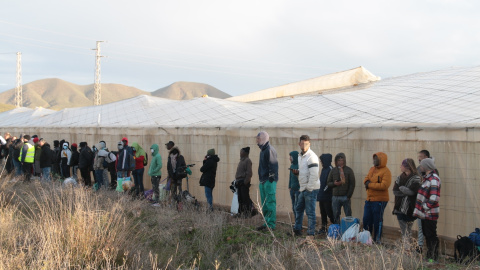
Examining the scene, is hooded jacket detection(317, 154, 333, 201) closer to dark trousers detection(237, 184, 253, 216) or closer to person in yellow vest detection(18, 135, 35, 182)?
dark trousers detection(237, 184, 253, 216)

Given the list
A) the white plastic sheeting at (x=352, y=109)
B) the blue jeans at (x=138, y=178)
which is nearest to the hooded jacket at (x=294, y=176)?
the white plastic sheeting at (x=352, y=109)

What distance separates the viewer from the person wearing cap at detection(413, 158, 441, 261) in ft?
21.9

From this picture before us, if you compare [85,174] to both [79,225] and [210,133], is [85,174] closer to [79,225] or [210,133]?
[210,133]

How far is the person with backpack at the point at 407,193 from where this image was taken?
710 centimetres

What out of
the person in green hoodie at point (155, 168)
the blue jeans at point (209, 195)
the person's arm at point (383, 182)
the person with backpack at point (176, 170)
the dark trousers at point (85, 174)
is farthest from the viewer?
the dark trousers at point (85, 174)

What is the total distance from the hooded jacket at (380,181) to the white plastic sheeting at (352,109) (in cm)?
104

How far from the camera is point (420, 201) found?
6777 millimetres

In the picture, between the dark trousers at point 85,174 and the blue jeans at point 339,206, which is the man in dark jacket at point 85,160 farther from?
the blue jeans at point 339,206

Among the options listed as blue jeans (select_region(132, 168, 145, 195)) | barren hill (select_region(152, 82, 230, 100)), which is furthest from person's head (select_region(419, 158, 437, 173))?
barren hill (select_region(152, 82, 230, 100))

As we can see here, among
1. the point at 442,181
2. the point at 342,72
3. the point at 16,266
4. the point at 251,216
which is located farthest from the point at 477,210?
the point at 342,72

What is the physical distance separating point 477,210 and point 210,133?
22.2 ft

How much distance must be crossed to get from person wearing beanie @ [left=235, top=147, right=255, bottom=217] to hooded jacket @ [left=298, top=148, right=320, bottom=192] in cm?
167

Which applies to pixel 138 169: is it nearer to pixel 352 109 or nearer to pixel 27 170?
pixel 27 170

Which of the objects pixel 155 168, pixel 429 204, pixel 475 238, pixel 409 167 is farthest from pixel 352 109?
pixel 475 238
